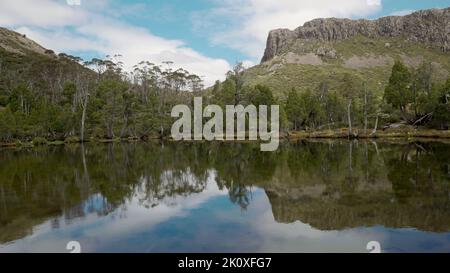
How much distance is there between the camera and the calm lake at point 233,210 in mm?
10500

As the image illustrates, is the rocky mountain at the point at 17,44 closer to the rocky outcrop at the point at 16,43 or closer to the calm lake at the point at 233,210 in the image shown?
the rocky outcrop at the point at 16,43

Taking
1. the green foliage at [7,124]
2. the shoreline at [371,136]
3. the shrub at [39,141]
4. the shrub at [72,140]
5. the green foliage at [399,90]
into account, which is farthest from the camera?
the shrub at [72,140]

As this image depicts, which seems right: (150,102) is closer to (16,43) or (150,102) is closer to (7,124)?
(7,124)

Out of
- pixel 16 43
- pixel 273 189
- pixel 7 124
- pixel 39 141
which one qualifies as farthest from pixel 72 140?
pixel 16 43

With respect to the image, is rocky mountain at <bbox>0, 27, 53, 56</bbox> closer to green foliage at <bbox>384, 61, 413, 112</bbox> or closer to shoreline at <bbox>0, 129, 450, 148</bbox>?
shoreline at <bbox>0, 129, 450, 148</bbox>

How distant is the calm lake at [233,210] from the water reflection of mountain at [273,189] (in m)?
0.05

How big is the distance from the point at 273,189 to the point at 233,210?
446 cm

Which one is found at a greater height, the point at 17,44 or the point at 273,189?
the point at 17,44

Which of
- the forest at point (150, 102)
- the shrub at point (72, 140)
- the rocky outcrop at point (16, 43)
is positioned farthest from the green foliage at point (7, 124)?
the rocky outcrop at point (16, 43)

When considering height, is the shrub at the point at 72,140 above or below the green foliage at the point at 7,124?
below

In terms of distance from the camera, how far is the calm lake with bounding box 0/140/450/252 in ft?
34.4

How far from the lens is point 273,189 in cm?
1873
